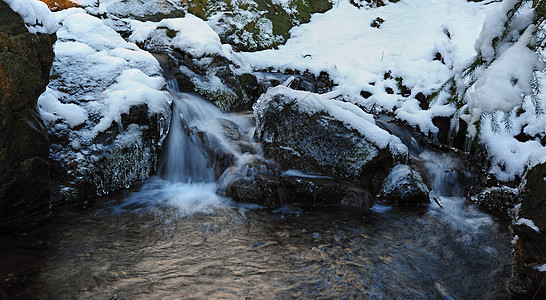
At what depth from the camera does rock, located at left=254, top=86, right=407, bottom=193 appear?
5.82 metres

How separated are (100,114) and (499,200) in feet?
21.5

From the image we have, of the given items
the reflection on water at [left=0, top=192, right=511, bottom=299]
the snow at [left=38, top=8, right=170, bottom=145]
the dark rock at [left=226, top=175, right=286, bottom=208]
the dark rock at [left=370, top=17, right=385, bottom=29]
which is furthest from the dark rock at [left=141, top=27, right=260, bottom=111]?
the dark rock at [left=370, top=17, right=385, bottom=29]

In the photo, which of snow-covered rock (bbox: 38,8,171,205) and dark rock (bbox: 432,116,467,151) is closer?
snow-covered rock (bbox: 38,8,171,205)

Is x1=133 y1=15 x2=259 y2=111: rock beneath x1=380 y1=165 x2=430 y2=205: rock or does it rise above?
above

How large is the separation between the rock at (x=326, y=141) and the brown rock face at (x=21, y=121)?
341 cm

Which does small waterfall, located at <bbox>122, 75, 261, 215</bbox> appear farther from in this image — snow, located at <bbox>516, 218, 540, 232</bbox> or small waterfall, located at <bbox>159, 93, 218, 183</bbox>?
snow, located at <bbox>516, 218, 540, 232</bbox>

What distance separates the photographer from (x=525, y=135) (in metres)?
6.21

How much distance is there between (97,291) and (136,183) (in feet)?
9.63

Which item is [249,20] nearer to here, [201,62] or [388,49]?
[388,49]

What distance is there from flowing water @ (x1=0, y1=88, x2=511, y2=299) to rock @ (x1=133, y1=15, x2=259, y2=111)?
2.74 metres

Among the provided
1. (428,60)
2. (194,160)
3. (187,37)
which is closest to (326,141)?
(194,160)

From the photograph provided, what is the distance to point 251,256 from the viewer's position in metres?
3.87

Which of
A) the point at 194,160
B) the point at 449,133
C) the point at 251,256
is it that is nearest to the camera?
the point at 251,256

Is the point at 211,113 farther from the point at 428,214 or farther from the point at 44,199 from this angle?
the point at 428,214
